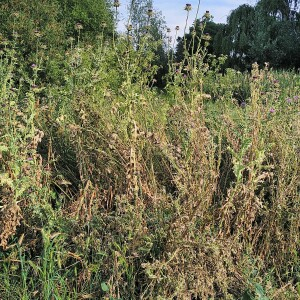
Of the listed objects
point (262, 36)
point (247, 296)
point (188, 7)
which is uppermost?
point (262, 36)

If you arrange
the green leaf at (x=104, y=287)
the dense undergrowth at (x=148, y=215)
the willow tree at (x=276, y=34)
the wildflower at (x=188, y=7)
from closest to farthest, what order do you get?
1. the green leaf at (x=104, y=287)
2. the dense undergrowth at (x=148, y=215)
3. the wildflower at (x=188, y=7)
4. the willow tree at (x=276, y=34)

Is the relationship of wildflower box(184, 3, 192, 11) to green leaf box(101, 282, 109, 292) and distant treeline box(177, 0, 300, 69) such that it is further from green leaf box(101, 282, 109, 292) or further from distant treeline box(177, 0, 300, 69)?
distant treeline box(177, 0, 300, 69)

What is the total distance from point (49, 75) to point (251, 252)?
4787 mm

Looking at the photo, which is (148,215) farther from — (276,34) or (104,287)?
(276,34)

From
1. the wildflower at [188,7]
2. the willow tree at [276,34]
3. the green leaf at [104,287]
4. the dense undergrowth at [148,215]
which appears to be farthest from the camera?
the willow tree at [276,34]

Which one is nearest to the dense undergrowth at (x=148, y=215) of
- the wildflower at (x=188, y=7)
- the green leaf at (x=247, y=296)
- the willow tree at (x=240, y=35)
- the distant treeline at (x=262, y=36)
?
the green leaf at (x=247, y=296)

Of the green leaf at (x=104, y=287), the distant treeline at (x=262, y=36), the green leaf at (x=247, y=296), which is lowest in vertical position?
the green leaf at (x=247, y=296)

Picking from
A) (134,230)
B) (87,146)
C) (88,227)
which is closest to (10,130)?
(87,146)

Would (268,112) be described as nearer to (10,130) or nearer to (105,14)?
(10,130)

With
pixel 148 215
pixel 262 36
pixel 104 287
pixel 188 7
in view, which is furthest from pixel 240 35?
pixel 104 287

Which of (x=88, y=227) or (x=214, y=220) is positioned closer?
(x=88, y=227)

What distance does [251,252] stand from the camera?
9.28 feet

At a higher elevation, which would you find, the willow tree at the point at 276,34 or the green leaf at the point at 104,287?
the willow tree at the point at 276,34

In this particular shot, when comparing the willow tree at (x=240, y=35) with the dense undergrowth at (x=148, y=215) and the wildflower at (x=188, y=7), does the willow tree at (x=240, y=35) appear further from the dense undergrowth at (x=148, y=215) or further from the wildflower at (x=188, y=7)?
the dense undergrowth at (x=148, y=215)
